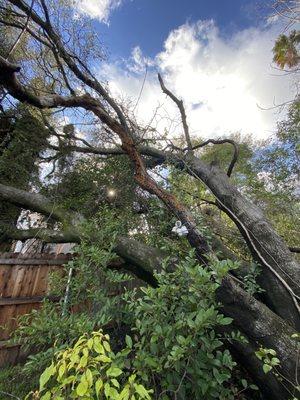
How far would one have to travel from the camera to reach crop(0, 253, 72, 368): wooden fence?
164 inches

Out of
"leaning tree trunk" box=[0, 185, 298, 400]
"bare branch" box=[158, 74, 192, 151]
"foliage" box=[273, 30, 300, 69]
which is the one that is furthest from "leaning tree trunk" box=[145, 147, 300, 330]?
"foliage" box=[273, 30, 300, 69]

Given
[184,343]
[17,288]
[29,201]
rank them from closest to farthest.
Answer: [184,343], [17,288], [29,201]

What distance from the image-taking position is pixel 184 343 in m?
1.66

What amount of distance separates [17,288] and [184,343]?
3.84m

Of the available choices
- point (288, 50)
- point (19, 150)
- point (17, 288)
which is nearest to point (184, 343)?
point (17, 288)

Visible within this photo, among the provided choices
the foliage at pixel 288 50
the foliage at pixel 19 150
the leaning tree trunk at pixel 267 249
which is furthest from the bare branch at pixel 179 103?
the foliage at pixel 288 50

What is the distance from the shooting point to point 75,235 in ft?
13.5

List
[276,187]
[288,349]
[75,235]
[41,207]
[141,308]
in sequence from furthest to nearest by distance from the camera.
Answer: [276,187], [41,207], [75,235], [288,349], [141,308]

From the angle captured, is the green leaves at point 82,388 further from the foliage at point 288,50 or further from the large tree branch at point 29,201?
the foliage at point 288,50

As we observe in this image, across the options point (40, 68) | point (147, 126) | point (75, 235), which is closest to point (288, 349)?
point (75, 235)

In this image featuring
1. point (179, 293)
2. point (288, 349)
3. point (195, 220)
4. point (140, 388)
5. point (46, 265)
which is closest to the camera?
point (140, 388)

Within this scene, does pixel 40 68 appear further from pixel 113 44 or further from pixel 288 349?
pixel 288 349

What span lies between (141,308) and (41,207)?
3.30 meters

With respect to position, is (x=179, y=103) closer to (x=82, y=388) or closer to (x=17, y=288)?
(x=17, y=288)
